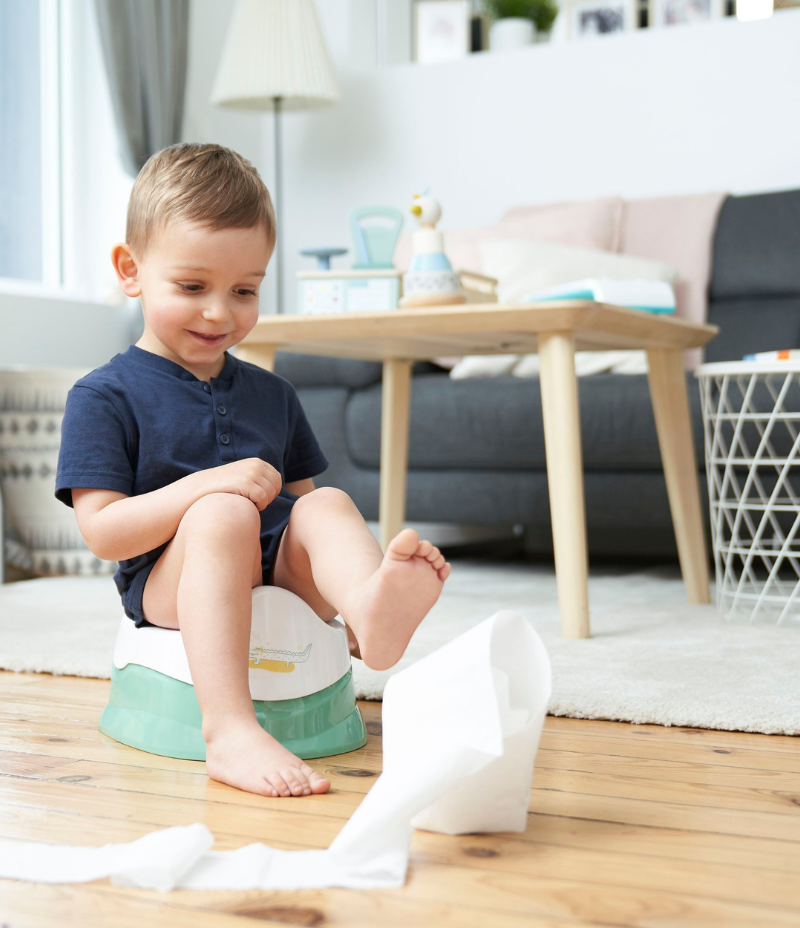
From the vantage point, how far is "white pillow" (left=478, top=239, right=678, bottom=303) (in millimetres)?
2219

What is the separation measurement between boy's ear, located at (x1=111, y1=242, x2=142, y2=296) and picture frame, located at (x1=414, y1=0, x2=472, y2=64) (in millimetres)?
2207

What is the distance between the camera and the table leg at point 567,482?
53.2 inches

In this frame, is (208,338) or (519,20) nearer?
(208,338)

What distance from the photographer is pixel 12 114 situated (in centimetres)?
248

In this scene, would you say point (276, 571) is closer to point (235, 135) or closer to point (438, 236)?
point (438, 236)

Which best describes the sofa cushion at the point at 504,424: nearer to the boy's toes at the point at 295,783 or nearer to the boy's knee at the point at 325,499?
the boy's knee at the point at 325,499

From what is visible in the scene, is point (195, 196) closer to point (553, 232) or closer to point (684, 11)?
point (553, 232)

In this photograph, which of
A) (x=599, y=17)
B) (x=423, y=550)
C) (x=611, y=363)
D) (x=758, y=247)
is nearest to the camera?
(x=423, y=550)

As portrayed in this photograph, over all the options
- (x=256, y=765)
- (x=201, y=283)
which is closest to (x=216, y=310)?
(x=201, y=283)

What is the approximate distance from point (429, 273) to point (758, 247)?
1.06 m

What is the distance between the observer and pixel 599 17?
2.83m

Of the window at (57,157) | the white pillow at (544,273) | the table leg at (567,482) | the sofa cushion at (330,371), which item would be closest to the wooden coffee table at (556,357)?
the table leg at (567,482)

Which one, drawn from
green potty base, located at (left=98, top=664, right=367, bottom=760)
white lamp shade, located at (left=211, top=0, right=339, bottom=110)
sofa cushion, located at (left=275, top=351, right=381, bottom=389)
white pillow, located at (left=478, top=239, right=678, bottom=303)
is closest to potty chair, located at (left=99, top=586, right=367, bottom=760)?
green potty base, located at (left=98, top=664, right=367, bottom=760)

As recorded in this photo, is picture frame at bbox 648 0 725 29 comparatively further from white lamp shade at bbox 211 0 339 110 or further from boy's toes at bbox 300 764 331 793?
boy's toes at bbox 300 764 331 793
